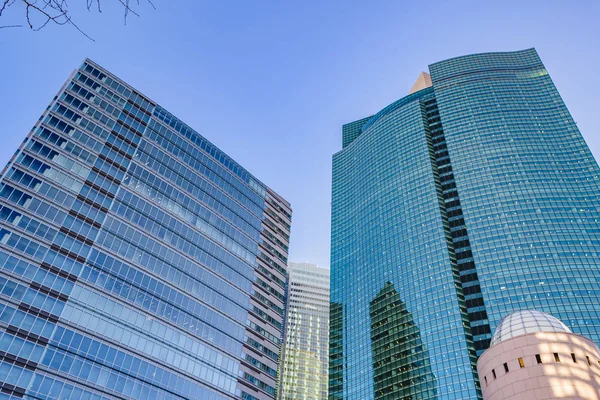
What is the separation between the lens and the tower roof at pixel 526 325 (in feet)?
164

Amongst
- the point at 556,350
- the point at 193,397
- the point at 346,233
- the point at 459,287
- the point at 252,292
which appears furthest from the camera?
the point at 346,233

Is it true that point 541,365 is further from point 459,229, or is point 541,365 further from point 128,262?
point 459,229

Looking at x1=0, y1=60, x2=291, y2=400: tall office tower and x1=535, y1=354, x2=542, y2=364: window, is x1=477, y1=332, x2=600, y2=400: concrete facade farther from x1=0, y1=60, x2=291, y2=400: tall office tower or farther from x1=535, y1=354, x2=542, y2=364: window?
x1=0, y1=60, x2=291, y2=400: tall office tower

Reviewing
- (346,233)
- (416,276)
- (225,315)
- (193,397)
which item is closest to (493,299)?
(416,276)

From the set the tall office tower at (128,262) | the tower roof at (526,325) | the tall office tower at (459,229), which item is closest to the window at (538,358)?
the tower roof at (526,325)

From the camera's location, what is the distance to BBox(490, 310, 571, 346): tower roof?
50000mm

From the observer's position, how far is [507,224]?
449 feet

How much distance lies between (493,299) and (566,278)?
18.0m

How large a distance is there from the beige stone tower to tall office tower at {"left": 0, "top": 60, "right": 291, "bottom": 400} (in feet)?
143

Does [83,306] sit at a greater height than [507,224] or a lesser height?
lesser

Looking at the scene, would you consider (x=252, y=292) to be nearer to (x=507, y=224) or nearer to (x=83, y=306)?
(x=83, y=306)

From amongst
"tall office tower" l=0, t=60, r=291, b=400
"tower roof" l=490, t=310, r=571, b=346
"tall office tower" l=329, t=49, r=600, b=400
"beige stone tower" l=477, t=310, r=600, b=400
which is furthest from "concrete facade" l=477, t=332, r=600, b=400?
"tall office tower" l=329, t=49, r=600, b=400

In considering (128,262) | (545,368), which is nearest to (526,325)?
(545,368)

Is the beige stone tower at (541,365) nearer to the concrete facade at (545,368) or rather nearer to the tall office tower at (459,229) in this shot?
the concrete facade at (545,368)
